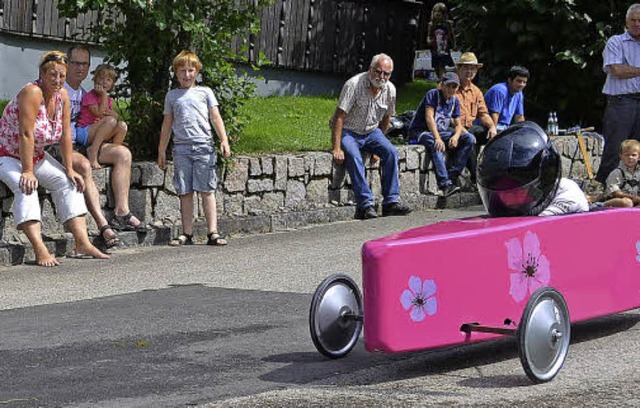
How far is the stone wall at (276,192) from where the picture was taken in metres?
13.7

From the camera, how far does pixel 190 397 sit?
282 inches

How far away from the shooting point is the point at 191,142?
44.7ft

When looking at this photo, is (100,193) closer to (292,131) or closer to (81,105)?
(81,105)

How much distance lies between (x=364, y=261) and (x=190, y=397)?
44.6 inches

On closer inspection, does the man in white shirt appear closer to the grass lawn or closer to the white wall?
the grass lawn

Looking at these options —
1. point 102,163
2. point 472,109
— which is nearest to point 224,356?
point 102,163

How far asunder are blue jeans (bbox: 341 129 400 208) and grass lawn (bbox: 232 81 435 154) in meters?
0.61

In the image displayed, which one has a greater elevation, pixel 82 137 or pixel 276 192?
pixel 82 137

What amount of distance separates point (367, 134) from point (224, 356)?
7872 mm

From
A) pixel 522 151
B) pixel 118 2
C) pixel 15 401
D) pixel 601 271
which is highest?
pixel 118 2

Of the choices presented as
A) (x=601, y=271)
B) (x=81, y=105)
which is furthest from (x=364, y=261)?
(x=81, y=105)

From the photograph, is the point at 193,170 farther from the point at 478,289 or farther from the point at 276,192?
the point at 478,289

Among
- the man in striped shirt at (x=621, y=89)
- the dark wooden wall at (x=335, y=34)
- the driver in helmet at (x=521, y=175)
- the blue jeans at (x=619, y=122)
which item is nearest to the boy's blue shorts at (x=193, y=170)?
the man in striped shirt at (x=621, y=89)

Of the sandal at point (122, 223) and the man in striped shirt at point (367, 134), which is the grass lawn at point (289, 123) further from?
the sandal at point (122, 223)
